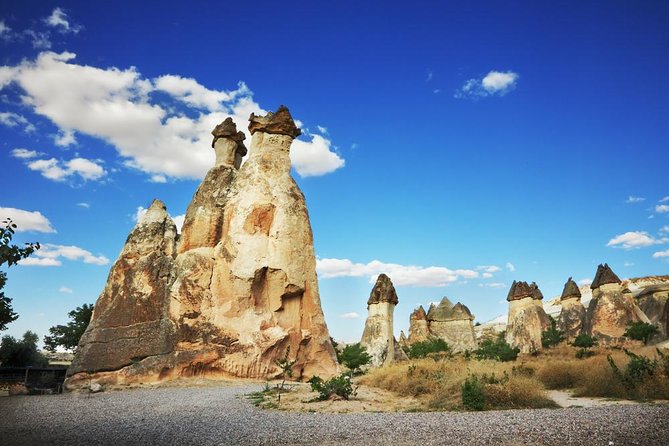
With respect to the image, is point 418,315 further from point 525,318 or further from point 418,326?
point 525,318

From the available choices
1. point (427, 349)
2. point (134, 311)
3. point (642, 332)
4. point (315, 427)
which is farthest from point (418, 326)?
point (315, 427)

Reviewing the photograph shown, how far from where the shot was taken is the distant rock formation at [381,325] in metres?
26.6

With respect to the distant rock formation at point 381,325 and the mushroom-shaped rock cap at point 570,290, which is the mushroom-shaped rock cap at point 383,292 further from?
the mushroom-shaped rock cap at point 570,290

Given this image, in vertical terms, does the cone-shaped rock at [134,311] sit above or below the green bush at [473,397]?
above

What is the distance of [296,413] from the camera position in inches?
352

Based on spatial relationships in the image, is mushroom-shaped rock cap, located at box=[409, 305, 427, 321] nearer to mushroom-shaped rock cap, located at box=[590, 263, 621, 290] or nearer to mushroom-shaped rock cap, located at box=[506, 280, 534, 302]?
mushroom-shaped rock cap, located at box=[506, 280, 534, 302]

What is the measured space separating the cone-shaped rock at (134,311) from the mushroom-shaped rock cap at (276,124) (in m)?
6.42

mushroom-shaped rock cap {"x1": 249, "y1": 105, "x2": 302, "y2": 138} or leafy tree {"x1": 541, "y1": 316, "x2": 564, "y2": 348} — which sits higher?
mushroom-shaped rock cap {"x1": 249, "y1": 105, "x2": 302, "y2": 138}

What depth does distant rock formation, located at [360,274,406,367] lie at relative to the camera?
26.6m

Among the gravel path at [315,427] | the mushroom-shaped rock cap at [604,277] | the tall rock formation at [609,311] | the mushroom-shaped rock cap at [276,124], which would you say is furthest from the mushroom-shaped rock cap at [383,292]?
the gravel path at [315,427]

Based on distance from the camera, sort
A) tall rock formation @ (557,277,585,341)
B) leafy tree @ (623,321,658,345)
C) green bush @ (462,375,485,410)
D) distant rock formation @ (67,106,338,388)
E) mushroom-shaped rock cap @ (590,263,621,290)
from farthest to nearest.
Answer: tall rock formation @ (557,277,585,341)
mushroom-shaped rock cap @ (590,263,621,290)
leafy tree @ (623,321,658,345)
distant rock formation @ (67,106,338,388)
green bush @ (462,375,485,410)

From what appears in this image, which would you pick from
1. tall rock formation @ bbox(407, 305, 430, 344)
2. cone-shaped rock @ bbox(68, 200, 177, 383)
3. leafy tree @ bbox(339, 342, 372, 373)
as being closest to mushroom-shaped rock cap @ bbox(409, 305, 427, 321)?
tall rock formation @ bbox(407, 305, 430, 344)

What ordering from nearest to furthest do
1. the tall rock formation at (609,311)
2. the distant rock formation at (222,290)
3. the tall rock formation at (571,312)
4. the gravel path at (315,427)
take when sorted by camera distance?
the gravel path at (315,427) < the distant rock formation at (222,290) < the tall rock formation at (609,311) < the tall rock formation at (571,312)

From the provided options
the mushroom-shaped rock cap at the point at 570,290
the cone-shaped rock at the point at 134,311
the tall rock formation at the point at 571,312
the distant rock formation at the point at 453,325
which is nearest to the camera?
the cone-shaped rock at the point at 134,311
